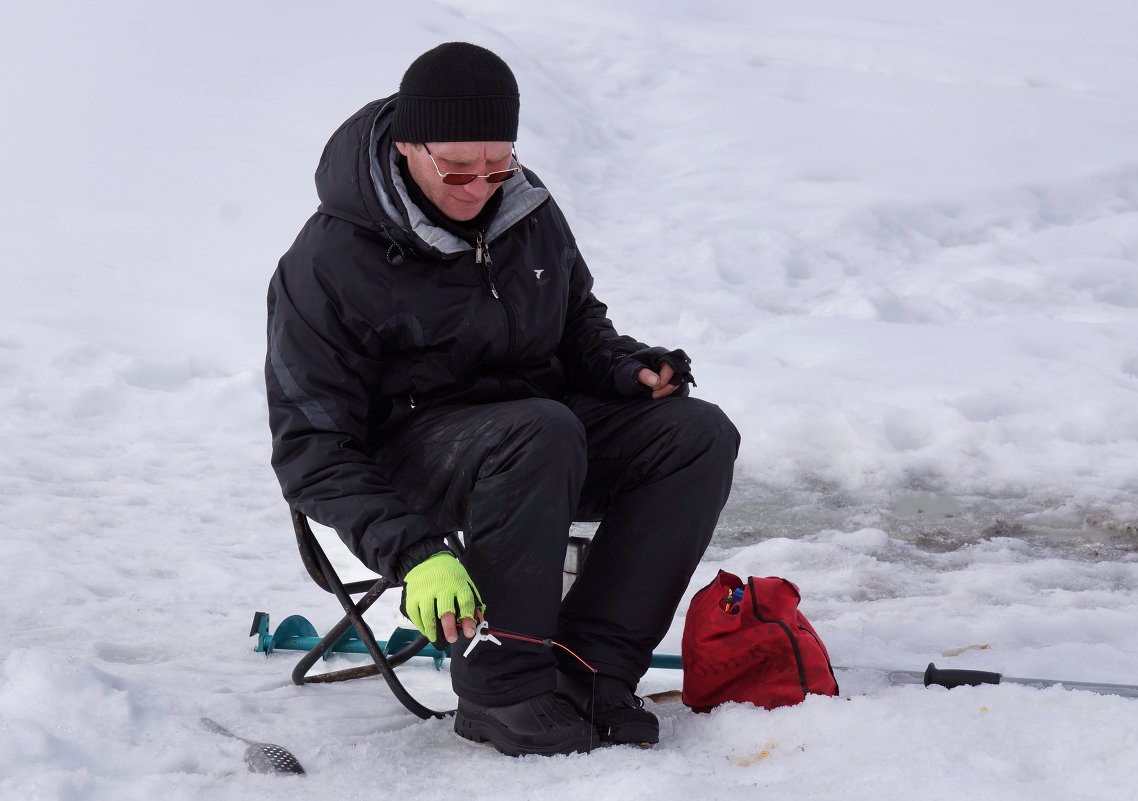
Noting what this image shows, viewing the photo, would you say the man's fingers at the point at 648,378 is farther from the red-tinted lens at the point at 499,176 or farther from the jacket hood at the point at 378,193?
the red-tinted lens at the point at 499,176

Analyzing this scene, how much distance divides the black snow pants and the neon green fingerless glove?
0.15m

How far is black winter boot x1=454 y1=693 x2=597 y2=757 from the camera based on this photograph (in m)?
2.38

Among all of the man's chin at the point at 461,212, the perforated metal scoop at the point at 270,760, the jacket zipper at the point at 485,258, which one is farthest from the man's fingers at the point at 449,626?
the man's chin at the point at 461,212

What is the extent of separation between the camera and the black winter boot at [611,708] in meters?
2.46

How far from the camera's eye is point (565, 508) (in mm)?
2406

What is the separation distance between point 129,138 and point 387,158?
684 cm

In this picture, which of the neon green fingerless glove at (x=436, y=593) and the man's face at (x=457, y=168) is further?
the man's face at (x=457, y=168)

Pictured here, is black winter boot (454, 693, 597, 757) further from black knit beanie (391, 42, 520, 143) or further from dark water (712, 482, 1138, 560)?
dark water (712, 482, 1138, 560)

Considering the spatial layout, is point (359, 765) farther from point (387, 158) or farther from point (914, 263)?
point (914, 263)

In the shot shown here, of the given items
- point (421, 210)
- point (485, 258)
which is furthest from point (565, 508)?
point (421, 210)

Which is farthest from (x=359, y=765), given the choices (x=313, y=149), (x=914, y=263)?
(x=313, y=149)

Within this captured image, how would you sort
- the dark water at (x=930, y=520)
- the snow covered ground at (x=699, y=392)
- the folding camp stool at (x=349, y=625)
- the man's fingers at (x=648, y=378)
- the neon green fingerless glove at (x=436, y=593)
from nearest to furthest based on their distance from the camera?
the neon green fingerless glove at (x=436, y=593)
the snow covered ground at (x=699, y=392)
the folding camp stool at (x=349, y=625)
the man's fingers at (x=648, y=378)
the dark water at (x=930, y=520)

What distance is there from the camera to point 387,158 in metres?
2.58

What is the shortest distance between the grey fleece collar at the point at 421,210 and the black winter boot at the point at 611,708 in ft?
3.12
